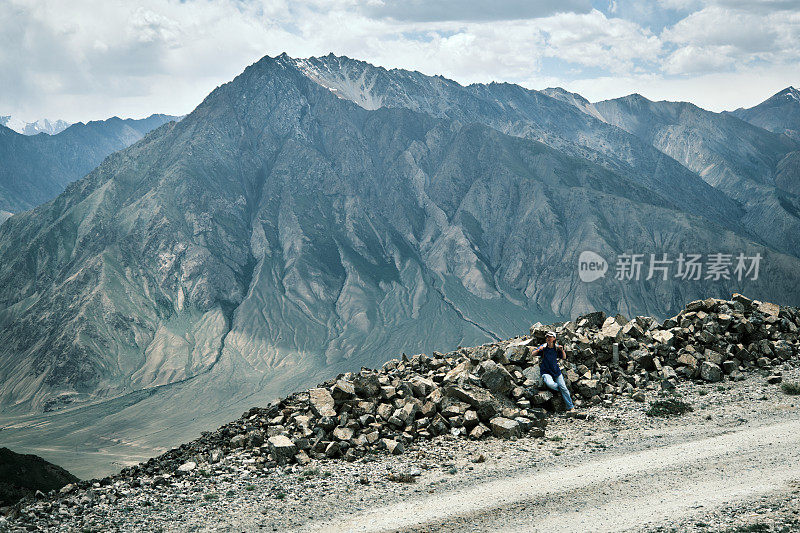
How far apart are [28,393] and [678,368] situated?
172 meters

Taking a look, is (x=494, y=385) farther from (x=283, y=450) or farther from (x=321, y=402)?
(x=283, y=450)

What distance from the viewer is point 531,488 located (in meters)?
14.1

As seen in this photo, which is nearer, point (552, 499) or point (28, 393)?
point (552, 499)

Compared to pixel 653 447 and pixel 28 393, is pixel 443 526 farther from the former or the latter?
pixel 28 393

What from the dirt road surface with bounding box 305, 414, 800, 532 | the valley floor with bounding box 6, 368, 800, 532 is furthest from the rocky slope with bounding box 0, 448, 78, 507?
the dirt road surface with bounding box 305, 414, 800, 532

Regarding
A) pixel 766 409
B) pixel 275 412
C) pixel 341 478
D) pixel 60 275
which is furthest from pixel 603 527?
pixel 60 275

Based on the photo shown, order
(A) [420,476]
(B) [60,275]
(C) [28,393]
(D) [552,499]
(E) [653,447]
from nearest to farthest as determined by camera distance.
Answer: (D) [552,499] < (A) [420,476] < (E) [653,447] < (C) [28,393] < (B) [60,275]

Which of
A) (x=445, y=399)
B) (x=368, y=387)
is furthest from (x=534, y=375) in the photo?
(x=368, y=387)

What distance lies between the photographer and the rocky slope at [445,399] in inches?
611

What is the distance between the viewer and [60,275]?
19400cm

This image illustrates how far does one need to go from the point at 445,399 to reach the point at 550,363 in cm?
392

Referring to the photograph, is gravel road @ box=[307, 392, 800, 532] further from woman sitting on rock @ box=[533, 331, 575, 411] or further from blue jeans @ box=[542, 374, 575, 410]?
woman sitting on rock @ box=[533, 331, 575, 411]

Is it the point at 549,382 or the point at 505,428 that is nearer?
the point at 505,428

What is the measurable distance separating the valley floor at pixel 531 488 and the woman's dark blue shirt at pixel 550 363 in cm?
193
